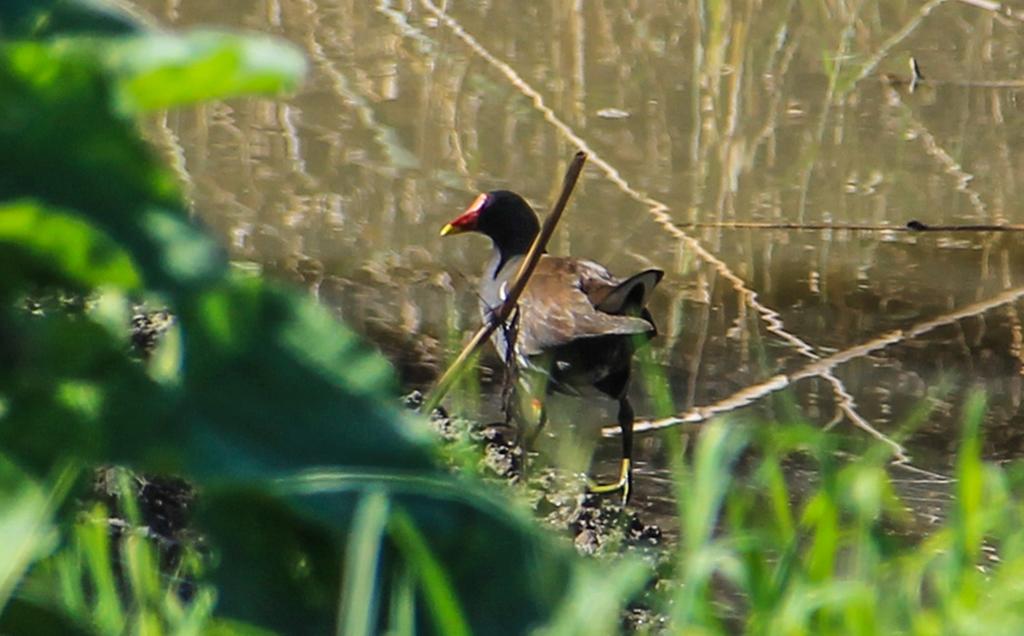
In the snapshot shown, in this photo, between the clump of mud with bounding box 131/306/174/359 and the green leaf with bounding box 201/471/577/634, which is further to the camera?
the clump of mud with bounding box 131/306/174/359

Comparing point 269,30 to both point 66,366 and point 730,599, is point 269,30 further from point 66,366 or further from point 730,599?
point 66,366

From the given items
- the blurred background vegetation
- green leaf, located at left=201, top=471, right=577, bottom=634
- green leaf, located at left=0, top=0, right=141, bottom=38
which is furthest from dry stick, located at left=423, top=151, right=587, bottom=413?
green leaf, located at left=0, top=0, right=141, bottom=38

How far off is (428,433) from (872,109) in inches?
228

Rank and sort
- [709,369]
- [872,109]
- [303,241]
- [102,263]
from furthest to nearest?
[872,109]
[303,241]
[709,369]
[102,263]

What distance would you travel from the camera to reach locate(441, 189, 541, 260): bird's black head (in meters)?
5.36

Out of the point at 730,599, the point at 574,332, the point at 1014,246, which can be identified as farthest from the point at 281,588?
the point at 1014,246

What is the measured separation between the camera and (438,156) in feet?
20.0

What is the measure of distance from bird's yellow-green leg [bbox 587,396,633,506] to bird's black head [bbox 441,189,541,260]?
3.27 ft

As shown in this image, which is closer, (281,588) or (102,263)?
(102,263)

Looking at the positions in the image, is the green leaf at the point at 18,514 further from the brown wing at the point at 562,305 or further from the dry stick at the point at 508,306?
the brown wing at the point at 562,305

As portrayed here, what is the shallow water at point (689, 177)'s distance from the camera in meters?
4.85

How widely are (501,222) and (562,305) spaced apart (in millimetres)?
661

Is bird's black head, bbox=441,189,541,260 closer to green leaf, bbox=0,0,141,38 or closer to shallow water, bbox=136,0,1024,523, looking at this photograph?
shallow water, bbox=136,0,1024,523

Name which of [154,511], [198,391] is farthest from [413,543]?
[154,511]
